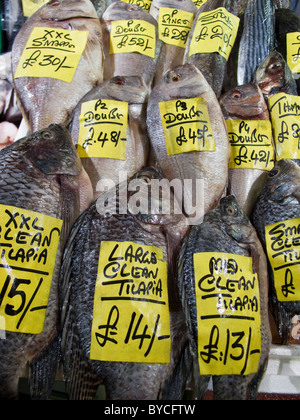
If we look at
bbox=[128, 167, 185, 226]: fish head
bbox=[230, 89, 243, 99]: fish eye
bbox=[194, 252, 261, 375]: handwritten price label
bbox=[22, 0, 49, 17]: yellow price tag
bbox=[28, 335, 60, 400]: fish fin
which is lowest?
bbox=[28, 335, 60, 400]: fish fin

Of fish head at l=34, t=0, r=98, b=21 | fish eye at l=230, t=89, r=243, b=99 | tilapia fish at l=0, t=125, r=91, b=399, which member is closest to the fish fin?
tilapia fish at l=0, t=125, r=91, b=399

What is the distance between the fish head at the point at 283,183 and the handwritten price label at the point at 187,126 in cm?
30

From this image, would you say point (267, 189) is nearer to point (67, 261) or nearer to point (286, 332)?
point (286, 332)

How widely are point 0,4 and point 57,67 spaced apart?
1282 mm

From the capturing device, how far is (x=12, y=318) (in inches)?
38.0

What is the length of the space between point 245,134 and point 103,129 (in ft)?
2.28

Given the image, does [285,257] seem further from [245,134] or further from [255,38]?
[255,38]

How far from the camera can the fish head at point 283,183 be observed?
136 centimetres

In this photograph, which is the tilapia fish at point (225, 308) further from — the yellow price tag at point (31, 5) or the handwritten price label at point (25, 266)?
the yellow price tag at point (31, 5)

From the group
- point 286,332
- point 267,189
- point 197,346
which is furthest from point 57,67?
point 286,332

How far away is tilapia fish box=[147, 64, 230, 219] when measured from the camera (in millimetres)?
1398

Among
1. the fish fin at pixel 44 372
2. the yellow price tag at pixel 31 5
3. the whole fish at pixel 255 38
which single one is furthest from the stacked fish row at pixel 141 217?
the yellow price tag at pixel 31 5

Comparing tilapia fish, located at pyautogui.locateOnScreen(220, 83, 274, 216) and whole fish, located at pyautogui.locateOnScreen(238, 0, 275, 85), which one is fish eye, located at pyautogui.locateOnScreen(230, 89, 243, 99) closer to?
tilapia fish, located at pyautogui.locateOnScreen(220, 83, 274, 216)

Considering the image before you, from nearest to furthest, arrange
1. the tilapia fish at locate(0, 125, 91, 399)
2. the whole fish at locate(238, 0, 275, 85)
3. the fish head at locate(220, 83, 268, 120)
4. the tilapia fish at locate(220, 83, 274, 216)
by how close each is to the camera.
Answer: the tilapia fish at locate(0, 125, 91, 399)
the tilapia fish at locate(220, 83, 274, 216)
the fish head at locate(220, 83, 268, 120)
the whole fish at locate(238, 0, 275, 85)
